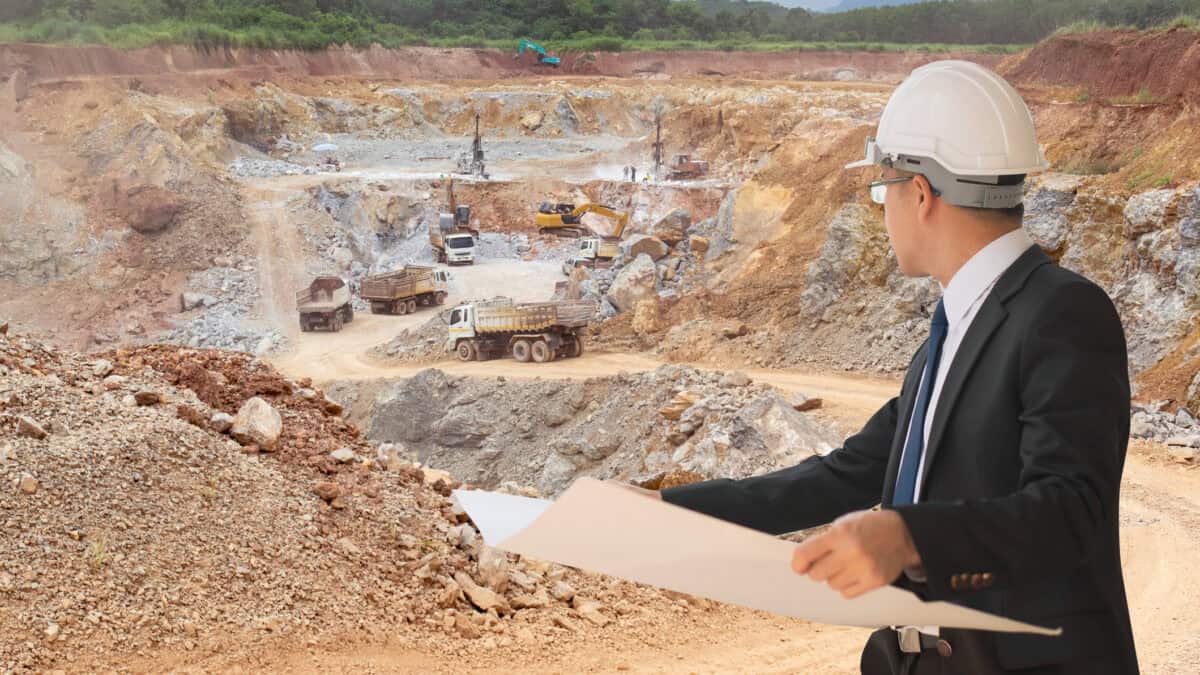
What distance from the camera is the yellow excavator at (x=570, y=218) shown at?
27.9 m

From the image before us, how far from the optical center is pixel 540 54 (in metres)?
A: 48.2

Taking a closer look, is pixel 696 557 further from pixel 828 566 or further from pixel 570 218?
pixel 570 218

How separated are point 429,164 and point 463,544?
1220 inches

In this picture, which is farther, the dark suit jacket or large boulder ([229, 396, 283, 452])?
large boulder ([229, 396, 283, 452])

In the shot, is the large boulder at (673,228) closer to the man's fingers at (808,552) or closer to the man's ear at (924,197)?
the man's ear at (924,197)

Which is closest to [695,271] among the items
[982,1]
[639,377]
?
[639,377]

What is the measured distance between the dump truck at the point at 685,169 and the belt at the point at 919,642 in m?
32.1

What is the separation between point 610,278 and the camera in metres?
23.5

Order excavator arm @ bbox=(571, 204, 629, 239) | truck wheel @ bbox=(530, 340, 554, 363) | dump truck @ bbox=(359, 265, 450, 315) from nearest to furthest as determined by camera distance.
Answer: truck wheel @ bbox=(530, 340, 554, 363) → dump truck @ bbox=(359, 265, 450, 315) → excavator arm @ bbox=(571, 204, 629, 239)

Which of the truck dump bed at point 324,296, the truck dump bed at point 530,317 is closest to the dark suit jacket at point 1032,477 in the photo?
the truck dump bed at point 530,317

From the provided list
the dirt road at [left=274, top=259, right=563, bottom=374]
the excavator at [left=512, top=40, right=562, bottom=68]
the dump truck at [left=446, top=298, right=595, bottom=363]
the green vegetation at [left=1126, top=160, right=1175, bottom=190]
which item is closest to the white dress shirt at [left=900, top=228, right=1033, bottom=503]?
the green vegetation at [left=1126, top=160, right=1175, bottom=190]

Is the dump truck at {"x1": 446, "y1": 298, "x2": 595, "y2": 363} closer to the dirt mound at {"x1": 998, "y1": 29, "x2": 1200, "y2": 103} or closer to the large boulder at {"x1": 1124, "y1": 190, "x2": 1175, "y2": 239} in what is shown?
the large boulder at {"x1": 1124, "y1": 190, "x2": 1175, "y2": 239}

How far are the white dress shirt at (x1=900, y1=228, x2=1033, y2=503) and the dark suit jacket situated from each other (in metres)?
0.02

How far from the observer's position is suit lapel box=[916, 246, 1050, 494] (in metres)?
1.53
